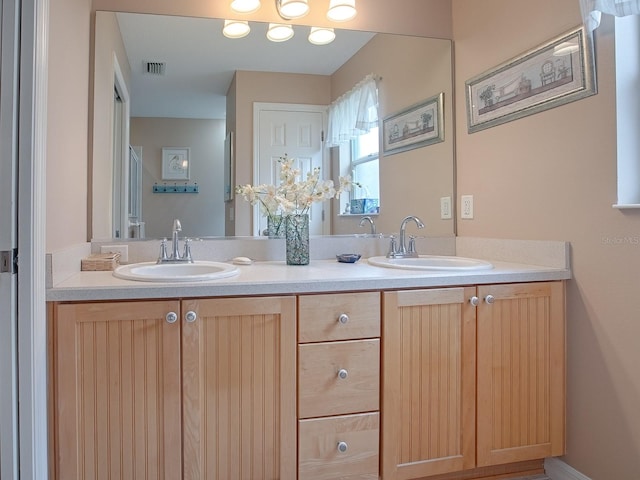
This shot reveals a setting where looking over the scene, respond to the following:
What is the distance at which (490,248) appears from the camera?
2.09 meters

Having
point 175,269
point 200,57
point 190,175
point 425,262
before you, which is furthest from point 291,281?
point 200,57

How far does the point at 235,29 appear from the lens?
212cm

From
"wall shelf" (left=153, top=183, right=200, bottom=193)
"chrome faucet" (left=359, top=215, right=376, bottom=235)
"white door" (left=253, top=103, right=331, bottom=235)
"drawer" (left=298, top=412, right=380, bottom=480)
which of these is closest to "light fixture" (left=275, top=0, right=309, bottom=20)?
"white door" (left=253, top=103, right=331, bottom=235)

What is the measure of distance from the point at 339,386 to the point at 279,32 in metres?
1.61

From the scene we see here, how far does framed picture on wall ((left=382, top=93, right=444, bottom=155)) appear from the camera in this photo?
2.34m

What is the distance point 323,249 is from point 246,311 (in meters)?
0.84

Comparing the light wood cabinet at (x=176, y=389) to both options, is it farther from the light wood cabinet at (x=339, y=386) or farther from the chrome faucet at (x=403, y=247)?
the chrome faucet at (x=403, y=247)

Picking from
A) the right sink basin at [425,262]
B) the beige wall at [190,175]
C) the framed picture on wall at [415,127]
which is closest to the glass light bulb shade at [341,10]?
the framed picture on wall at [415,127]

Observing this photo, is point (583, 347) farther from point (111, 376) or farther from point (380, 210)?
point (111, 376)

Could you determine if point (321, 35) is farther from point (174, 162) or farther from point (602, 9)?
A: point (602, 9)

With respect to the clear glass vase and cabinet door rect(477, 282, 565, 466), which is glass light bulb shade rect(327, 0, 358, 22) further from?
cabinet door rect(477, 282, 565, 466)

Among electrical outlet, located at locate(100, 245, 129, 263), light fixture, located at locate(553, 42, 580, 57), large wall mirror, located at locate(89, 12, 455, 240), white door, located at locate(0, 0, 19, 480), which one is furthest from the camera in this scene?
large wall mirror, located at locate(89, 12, 455, 240)

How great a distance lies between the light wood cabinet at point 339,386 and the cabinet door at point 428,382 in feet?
0.16

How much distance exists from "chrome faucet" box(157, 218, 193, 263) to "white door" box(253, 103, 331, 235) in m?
0.43
